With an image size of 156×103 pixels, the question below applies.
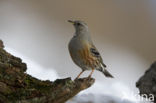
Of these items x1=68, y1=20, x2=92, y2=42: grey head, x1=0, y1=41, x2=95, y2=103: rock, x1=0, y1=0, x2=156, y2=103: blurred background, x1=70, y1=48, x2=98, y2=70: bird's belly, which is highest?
x1=0, y1=0, x2=156, y2=103: blurred background

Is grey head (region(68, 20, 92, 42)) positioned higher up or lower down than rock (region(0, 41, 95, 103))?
higher up

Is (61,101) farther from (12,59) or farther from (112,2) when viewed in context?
(112,2)

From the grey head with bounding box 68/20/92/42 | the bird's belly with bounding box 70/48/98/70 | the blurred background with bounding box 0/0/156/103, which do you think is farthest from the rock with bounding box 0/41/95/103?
the blurred background with bounding box 0/0/156/103

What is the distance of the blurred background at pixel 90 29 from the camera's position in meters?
3.47

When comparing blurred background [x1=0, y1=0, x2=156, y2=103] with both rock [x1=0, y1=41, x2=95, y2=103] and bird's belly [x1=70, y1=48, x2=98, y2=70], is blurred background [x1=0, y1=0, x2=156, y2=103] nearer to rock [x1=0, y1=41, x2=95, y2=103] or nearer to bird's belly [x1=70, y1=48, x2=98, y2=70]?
bird's belly [x1=70, y1=48, x2=98, y2=70]

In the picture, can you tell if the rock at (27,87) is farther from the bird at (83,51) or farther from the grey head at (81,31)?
the grey head at (81,31)

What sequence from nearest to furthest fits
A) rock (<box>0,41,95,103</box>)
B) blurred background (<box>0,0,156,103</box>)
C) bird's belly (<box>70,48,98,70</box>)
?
rock (<box>0,41,95,103</box>), bird's belly (<box>70,48,98,70</box>), blurred background (<box>0,0,156,103</box>)

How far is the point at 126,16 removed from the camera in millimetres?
4160

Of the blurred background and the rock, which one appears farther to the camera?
the blurred background

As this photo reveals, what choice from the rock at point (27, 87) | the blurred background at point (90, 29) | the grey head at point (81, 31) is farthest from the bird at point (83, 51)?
the blurred background at point (90, 29)

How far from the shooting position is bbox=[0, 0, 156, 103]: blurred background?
11.4 feet

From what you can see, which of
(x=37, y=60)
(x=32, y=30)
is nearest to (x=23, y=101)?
(x=37, y=60)

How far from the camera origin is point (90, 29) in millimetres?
3793

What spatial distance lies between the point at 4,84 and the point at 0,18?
229cm
